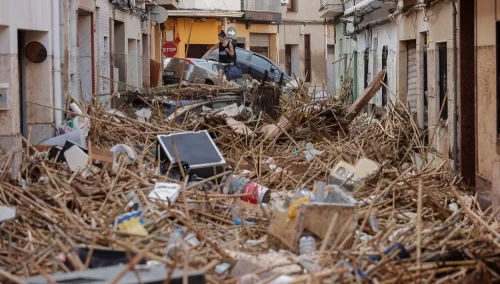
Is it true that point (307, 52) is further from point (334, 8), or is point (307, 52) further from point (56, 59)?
point (56, 59)

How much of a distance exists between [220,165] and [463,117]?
3419 millimetres

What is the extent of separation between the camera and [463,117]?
13.5 metres

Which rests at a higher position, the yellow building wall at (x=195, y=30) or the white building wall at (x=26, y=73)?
the yellow building wall at (x=195, y=30)

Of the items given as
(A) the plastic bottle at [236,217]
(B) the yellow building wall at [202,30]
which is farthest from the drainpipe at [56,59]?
(B) the yellow building wall at [202,30]

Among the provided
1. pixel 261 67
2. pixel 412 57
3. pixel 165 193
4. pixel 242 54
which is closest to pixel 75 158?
pixel 165 193

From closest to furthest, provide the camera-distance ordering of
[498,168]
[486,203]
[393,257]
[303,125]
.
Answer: [393,257] < [498,168] < [486,203] < [303,125]

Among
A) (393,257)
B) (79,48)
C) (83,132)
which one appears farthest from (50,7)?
(393,257)

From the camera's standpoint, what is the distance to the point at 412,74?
19469mm

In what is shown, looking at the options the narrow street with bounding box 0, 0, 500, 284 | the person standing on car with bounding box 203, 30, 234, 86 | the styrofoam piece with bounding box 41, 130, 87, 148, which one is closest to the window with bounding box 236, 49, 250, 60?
the person standing on car with bounding box 203, 30, 234, 86

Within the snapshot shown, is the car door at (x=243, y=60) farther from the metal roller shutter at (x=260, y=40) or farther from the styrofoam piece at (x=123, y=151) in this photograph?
the styrofoam piece at (x=123, y=151)

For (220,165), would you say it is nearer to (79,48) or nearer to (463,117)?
(463,117)

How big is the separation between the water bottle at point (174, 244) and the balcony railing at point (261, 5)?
36379 millimetres

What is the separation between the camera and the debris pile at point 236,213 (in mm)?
7746

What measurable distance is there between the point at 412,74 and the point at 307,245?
1145 centimetres
